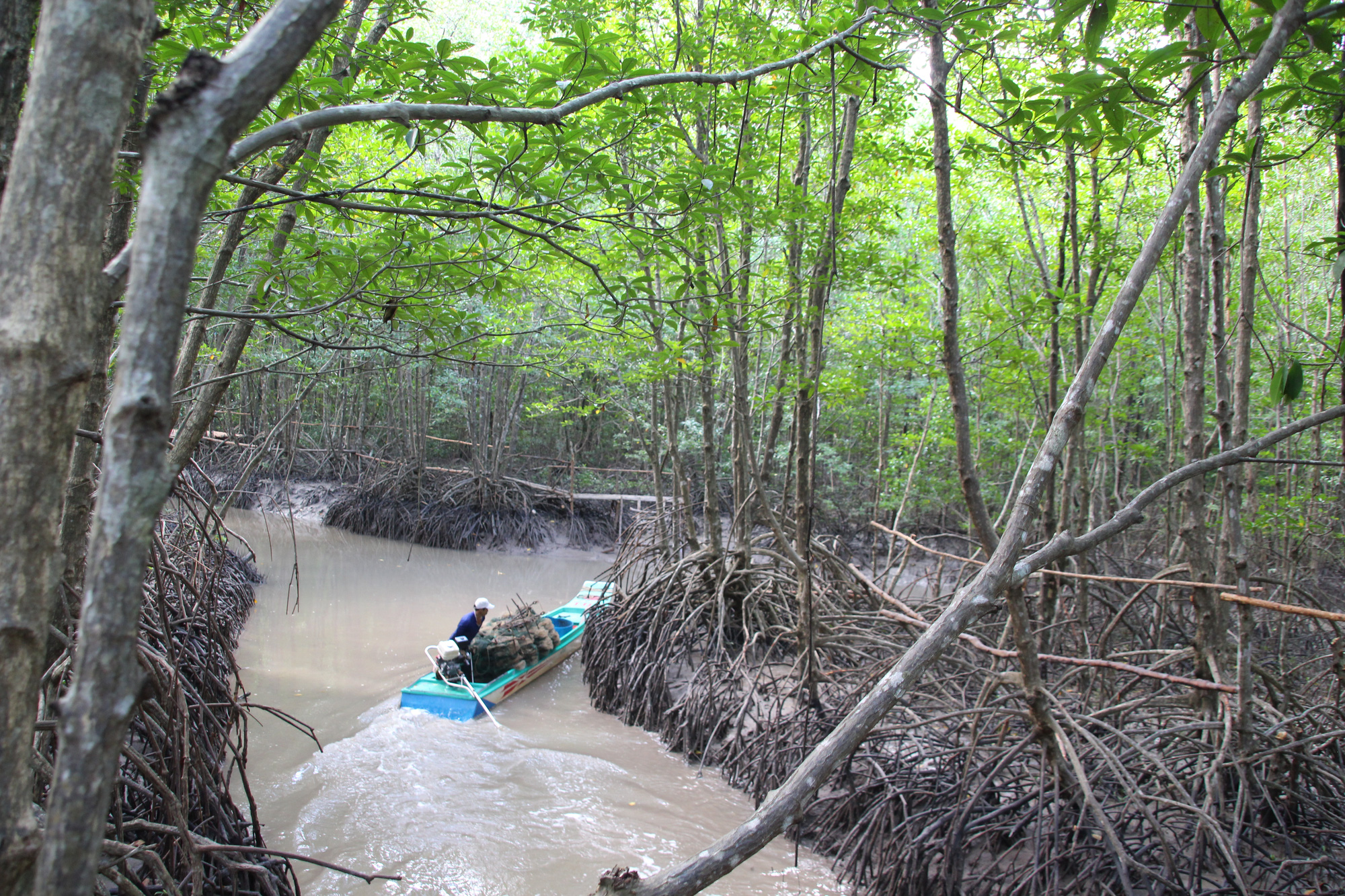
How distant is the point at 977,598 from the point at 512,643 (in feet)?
18.2

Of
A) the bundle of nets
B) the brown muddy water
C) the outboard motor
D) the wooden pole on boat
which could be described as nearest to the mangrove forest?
the brown muddy water

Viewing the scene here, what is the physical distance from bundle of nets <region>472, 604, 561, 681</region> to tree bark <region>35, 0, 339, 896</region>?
5.79 m

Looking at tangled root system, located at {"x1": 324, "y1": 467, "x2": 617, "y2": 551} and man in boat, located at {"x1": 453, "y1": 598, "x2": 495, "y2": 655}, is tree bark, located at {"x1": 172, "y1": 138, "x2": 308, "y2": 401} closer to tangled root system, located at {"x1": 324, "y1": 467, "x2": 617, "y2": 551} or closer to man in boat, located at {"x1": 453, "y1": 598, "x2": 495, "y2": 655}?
man in boat, located at {"x1": 453, "y1": 598, "x2": 495, "y2": 655}

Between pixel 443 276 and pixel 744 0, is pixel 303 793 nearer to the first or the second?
pixel 443 276

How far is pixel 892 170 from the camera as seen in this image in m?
6.15

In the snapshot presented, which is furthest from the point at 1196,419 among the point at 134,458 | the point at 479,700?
the point at 479,700

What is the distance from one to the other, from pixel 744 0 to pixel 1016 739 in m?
4.48

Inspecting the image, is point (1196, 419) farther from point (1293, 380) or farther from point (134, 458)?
point (134, 458)

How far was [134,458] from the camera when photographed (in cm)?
53

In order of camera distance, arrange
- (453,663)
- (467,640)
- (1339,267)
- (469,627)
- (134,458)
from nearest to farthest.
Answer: (134,458)
(1339,267)
(453,663)
(467,640)
(469,627)

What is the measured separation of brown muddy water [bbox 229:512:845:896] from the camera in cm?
386

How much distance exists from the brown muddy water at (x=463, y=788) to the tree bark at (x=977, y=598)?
3.12m

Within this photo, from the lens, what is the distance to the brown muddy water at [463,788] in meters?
3.86

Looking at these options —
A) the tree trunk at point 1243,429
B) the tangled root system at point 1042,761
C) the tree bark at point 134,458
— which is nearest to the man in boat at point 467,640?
the tangled root system at point 1042,761
